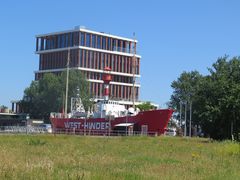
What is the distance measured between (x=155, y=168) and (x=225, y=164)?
12.6ft

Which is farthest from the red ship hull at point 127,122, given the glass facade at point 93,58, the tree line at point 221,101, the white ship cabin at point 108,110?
the glass facade at point 93,58

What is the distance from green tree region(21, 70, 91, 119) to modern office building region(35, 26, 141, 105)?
11.7 meters

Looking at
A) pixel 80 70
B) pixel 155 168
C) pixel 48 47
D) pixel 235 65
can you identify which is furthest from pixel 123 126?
pixel 48 47

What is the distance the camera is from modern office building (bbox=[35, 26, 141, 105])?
12988 centimetres

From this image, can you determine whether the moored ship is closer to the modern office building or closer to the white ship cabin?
the white ship cabin

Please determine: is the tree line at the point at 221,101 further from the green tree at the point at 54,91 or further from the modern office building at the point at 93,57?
the modern office building at the point at 93,57

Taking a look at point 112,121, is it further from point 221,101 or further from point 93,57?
point 93,57

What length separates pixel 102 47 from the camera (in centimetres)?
13662

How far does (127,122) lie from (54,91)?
40346 millimetres

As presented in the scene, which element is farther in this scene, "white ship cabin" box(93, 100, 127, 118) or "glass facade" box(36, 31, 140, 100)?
"glass facade" box(36, 31, 140, 100)

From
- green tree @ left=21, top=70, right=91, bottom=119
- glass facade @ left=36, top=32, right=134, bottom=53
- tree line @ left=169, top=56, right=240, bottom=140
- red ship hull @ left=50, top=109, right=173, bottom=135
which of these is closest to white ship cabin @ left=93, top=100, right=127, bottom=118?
A: red ship hull @ left=50, top=109, right=173, bottom=135

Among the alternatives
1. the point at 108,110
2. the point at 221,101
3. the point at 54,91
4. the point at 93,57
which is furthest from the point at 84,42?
the point at 221,101

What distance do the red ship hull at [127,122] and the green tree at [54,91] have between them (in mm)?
23917

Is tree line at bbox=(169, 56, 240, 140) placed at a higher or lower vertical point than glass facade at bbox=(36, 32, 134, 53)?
lower
